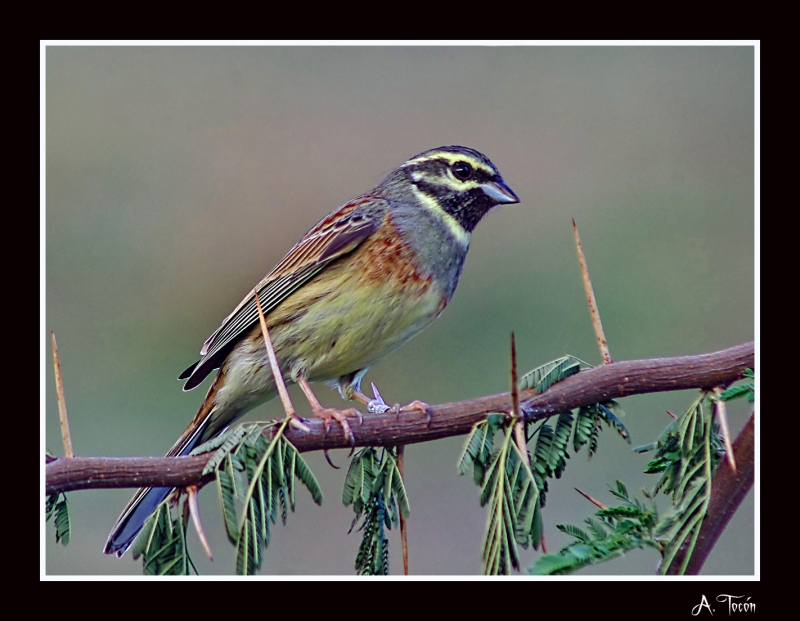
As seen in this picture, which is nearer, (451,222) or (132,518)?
(132,518)

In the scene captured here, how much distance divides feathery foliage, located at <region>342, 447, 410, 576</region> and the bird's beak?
179 cm

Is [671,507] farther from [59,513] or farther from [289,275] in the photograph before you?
[289,275]

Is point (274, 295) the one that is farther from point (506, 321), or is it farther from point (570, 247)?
point (570, 247)

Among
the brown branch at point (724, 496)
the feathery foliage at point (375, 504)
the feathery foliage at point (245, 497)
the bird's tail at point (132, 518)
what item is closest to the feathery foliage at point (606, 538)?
the brown branch at point (724, 496)

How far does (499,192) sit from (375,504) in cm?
199

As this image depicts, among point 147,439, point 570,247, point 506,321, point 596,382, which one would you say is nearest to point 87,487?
point 596,382

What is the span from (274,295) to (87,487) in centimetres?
179

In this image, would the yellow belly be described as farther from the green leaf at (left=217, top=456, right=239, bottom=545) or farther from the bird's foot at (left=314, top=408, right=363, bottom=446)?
the green leaf at (left=217, top=456, right=239, bottom=545)

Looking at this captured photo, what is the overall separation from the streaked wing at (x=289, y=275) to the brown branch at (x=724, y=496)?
2.15 meters

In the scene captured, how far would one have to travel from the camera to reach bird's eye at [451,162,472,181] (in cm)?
431

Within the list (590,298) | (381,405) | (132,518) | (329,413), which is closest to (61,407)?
(132,518)

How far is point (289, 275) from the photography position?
4.17 m

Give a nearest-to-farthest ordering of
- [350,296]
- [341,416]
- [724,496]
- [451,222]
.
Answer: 1. [724,496]
2. [341,416]
3. [350,296]
4. [451,222]

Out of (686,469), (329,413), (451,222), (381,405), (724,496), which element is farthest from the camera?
(451,222)
